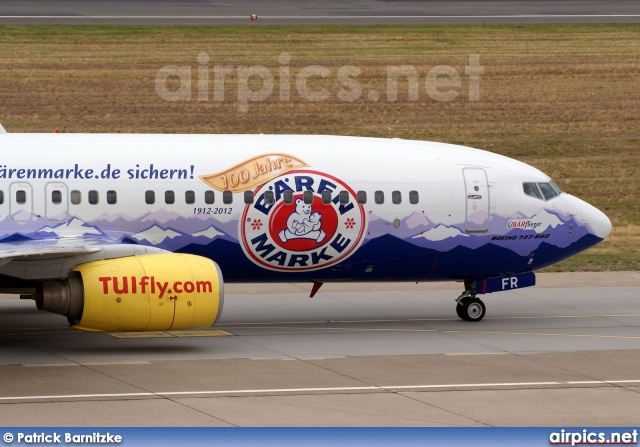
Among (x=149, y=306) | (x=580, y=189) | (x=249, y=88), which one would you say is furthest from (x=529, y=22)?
(x=149, y=306)

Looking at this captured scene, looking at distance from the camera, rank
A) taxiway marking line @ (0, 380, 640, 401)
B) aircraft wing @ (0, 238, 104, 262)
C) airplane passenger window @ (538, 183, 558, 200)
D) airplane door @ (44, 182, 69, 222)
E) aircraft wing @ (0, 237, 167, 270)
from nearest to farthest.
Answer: taxiway marking line @ (0, 380, 640, 401)
aircraft wing @ (0, 238, 104, 262)
aircraft wing @ (0, 237, 167, 270)
airplane door @ (44, 182, 69, 222)
airplane passenger window @ (538, 183, 558, 200)

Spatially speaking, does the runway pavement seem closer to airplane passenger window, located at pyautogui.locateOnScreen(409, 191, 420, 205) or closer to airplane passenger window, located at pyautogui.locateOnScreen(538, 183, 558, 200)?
airplane passenger window, located at pyautogui.locateOnScreen(538, 183, 558, 200)

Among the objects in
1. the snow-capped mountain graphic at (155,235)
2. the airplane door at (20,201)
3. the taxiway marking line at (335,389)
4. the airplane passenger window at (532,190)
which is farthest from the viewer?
the airplane passenger window at (532,190)

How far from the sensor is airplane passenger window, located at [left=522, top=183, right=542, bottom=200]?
85.7ft

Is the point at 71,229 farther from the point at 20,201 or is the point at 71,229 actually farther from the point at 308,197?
the point at 308,197

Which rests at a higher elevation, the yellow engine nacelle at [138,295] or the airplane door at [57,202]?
the airplane door at [57,202]

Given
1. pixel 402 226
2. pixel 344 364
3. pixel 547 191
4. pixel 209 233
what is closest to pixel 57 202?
pixel 209 233

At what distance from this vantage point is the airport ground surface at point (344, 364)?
62.4ft

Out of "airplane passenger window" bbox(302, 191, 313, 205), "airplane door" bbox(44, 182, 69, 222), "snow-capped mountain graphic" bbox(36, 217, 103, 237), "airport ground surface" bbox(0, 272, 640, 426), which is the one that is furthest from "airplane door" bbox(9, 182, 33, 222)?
"airplane passenger window" bbox(302, 191, 313, 205)

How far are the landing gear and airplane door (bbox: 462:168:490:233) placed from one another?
56.0 inches

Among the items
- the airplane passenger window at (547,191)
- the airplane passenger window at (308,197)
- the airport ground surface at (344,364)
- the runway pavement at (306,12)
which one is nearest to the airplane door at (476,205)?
the airplane passenger window at (547,191)

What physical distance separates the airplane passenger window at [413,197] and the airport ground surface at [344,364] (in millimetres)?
2469

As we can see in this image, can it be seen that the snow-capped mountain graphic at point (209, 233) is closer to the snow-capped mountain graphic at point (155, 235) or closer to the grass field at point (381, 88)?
the snow-capped mountain graphic at point (155, 235)

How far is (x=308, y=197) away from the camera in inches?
974
